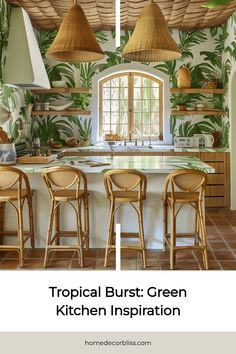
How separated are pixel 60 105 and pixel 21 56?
181cm

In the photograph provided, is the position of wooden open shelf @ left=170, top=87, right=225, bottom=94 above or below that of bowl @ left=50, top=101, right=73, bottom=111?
above

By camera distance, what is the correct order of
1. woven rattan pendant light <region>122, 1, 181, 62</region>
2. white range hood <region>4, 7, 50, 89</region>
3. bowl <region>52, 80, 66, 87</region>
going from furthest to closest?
bowl <region>52, 80, 66, 87</region>, white range hood <region>4, 7, 50, 89</region>, woven rattan pendant light <region>122, 1, 181, 62</region>

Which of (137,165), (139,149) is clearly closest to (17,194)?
(137,165)

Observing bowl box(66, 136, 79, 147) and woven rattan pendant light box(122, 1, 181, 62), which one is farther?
bowl box(66, 136, 79, 147)

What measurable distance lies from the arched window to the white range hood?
1675 millimetres

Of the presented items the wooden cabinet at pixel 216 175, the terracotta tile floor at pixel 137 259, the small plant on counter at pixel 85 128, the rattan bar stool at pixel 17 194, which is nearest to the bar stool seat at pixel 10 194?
the rattan bar stool at pixel 17 194

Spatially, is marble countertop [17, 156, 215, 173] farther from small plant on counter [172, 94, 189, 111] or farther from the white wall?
small plant on counter [172, 94, 189, 111]

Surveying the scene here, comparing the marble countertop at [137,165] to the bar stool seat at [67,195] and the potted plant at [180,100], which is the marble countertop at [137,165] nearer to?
the bar stool seat at [67,195]

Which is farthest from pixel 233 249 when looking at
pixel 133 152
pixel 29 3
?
pixel 29 3

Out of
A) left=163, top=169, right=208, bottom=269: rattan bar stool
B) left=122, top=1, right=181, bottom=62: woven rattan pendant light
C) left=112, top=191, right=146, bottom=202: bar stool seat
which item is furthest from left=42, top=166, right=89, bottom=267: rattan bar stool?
left=122, top=1, right=181, bottom=62: woven rattan pendant light

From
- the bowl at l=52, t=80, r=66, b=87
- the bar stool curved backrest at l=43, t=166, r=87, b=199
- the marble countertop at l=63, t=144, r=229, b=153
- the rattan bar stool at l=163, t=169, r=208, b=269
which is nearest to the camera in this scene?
the rattan bar stool at l=163, t=169, r=208, b=269

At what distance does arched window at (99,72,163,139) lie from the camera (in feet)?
22.7

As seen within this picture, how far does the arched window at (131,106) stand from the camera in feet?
22.7

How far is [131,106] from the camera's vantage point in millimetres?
6957
